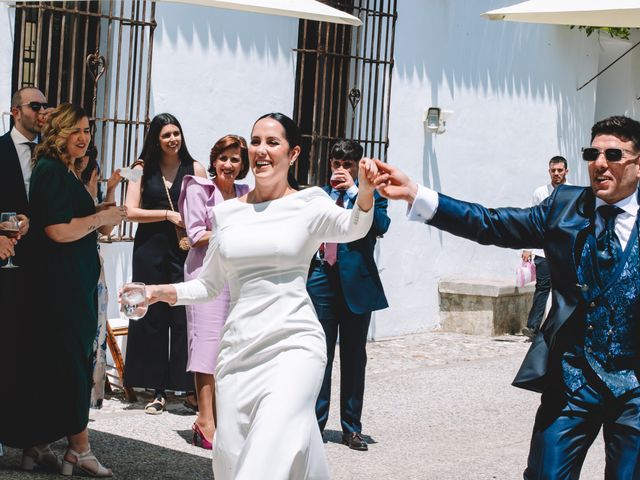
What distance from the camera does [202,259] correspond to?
7699 millimetres

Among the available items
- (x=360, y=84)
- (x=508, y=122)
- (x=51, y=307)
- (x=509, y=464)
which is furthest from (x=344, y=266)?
(x=508, y=122)

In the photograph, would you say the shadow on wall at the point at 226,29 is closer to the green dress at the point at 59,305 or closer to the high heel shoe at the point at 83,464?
the green dress at the point at 59,305

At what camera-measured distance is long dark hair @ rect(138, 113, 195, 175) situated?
27.1ft

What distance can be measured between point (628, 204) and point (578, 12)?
7.75ft

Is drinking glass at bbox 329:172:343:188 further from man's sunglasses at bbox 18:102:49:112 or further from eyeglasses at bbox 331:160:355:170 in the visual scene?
man's sunglasses at bbox 18:102:49:112

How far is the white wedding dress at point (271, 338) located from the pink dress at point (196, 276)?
7.61 feet

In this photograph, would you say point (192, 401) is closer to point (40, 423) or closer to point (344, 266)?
point (344, 266)

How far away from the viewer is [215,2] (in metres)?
6.18

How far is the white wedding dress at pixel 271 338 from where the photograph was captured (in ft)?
15.3

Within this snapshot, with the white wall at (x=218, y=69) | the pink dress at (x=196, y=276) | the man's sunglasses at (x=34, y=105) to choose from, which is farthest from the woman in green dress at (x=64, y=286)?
the white wall at (x=218, y=69)

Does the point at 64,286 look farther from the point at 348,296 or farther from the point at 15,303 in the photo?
the point at 348,296

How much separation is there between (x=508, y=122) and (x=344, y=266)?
265 inches

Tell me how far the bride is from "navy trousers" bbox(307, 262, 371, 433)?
2464 millimetres

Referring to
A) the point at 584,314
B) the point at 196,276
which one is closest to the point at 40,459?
the point at 196,276
